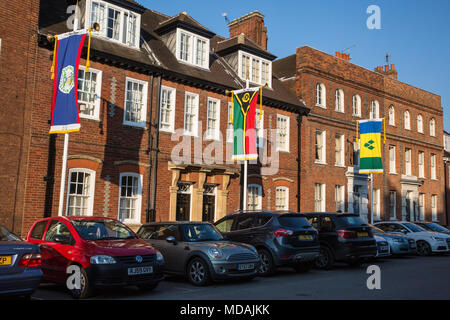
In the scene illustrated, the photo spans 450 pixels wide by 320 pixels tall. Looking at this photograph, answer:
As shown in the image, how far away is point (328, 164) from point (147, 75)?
12.8m

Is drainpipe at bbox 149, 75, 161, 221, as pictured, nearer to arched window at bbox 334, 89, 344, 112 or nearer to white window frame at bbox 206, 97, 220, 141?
white window frame at bbox 206, 97, 220, 141

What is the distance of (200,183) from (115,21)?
7620mm

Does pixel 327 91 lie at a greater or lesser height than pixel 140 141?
greater

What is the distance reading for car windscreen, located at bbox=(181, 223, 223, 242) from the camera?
11055 mm

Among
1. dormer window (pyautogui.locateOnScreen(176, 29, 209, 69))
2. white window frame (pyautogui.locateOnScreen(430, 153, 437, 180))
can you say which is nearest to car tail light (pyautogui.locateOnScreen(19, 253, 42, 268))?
dormer window (pyautogui.locateOnScreen(176, 29, 209, 69))

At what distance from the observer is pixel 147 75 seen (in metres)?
18.0

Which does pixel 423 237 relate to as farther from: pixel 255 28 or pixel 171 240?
pixel 255 28

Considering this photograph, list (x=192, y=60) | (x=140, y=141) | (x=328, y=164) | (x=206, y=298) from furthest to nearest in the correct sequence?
1. (x=328, y=164)
2. (x=192, y=60)
3. (x=140, y=141)
4. (x=206, y=298)

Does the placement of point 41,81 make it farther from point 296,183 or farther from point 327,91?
point 327,91

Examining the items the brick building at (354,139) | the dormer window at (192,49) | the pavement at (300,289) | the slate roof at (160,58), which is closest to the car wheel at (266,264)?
the pavement at (300,289)

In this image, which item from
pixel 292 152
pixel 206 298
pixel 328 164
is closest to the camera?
pixel 206 298

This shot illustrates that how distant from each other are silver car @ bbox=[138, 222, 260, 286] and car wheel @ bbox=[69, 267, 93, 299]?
8.10 feet
